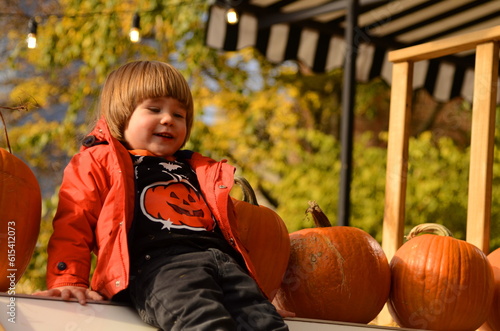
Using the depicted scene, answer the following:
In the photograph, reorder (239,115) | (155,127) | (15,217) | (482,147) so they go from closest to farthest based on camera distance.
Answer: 1. (15,217)
2. (155,127)
3. (482,147)
4. (239,115)

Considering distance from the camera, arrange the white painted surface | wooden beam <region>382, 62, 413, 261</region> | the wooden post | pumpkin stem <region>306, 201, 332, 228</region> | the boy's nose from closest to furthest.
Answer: the white painted surface → the boy's nose → pumpkin stem <region>306, 201, 332, 228</region> → the wooden post → wooden beam <region>382, 62, 413, 261</region>

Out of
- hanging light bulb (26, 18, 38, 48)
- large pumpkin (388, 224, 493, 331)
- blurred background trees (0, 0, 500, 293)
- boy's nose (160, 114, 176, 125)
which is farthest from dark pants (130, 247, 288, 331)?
blurred background trees (0, 0, 500, 293)

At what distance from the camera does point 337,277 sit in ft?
5.79

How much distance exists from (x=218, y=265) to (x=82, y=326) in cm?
32

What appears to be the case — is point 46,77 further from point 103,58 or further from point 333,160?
point 333,160

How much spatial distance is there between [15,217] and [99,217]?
7.0 inches

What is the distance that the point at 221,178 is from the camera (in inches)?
66.9

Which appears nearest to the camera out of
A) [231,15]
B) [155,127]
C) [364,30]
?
[155,127]

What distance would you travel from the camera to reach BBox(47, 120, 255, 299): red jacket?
1.43 m

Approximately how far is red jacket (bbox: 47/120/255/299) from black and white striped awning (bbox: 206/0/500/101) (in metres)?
2.27

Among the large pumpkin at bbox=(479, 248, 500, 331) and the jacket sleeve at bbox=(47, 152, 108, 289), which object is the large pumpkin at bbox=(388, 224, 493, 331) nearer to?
the large pumpkin at bbox=(479, 248, 500, 331)

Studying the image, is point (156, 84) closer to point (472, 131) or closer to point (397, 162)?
point (397, 162)

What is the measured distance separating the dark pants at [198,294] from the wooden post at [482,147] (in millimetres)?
905

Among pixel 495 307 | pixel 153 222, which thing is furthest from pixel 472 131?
pixel 153 222
